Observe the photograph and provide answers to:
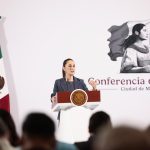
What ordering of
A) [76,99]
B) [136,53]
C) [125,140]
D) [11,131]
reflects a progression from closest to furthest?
[125,140], [11,131], [76,99], [136,53]

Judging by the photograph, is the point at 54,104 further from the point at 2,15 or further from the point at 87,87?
the point at 2,15

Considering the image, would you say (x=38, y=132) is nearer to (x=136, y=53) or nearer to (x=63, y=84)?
(x=63, y=84)

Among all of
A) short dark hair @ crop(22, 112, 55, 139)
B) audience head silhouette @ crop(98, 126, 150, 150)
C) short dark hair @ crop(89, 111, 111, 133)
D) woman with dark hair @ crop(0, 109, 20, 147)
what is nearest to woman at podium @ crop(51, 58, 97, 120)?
short dark hair @ crop(89, 111, 111, 133)

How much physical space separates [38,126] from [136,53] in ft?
14.9

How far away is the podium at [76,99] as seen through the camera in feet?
18.7

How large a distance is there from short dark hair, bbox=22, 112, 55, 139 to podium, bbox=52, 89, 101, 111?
4030 millimetres

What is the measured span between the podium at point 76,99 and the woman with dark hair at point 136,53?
20.3 inches

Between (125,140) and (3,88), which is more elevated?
(125,140)

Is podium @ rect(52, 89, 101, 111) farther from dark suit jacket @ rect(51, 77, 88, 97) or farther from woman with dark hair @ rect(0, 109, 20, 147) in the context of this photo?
woman with dark hair @ rect(0, 109, 20, 147)

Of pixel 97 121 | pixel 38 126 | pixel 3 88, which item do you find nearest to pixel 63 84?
pixel 3 88

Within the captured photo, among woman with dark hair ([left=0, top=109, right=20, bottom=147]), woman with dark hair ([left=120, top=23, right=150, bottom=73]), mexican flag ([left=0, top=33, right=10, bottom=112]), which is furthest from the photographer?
woman with dark hair ([left=120, top=23, right=150, bottom=73])

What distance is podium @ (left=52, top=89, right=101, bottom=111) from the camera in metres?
5.69

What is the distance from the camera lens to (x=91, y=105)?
5758 millimetres

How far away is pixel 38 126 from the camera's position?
1.55m
